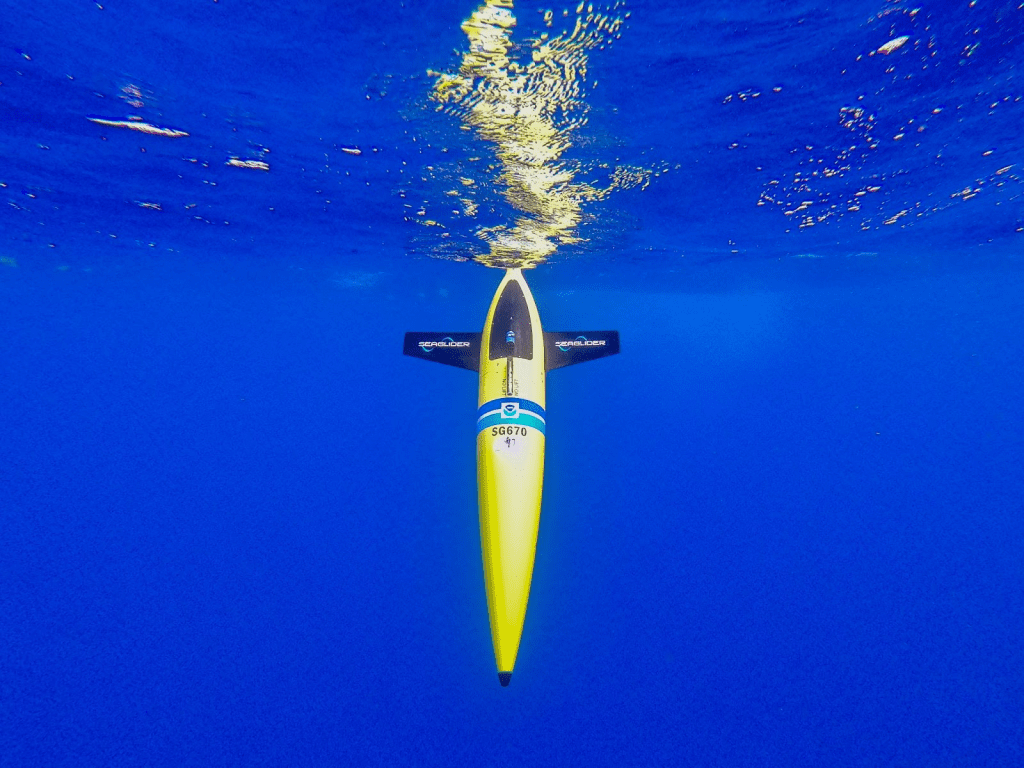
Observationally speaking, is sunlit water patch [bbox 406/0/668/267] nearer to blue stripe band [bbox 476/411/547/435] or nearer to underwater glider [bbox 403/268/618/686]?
underwater glider [bbox 403/268/618/686]

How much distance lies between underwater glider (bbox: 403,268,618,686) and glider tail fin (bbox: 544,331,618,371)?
0.02 m

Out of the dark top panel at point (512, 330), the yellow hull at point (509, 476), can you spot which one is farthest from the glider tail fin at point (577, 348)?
the dark top panel at point (512, 330)

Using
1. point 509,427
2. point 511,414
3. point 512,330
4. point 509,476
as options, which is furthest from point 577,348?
point 509,476

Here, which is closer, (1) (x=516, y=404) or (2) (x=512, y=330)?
(1) (x=516, y=404)

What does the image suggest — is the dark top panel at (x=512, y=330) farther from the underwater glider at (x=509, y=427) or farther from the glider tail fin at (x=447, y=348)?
the glider tail fin at (x=447, y=348)

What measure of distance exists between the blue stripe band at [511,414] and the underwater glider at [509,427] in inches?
0.5

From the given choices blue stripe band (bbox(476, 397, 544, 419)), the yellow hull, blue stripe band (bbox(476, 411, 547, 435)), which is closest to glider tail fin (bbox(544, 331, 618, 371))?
the yellow hull

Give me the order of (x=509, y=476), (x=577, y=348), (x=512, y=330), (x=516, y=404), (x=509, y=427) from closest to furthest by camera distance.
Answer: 1. (x=509, y=476)
2. (x=509, y=427)
3. (x=516, y=404)
4. (x=512, y=330)
5. (x=577, y=348)

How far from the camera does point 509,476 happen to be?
220 inches

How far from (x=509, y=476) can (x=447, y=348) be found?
9.90 feet

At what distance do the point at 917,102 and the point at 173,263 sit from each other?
1973 cm

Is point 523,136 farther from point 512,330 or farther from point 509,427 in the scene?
point 509,427

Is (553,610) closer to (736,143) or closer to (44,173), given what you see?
(736,143)

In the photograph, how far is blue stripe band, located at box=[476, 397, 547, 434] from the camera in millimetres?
6090
